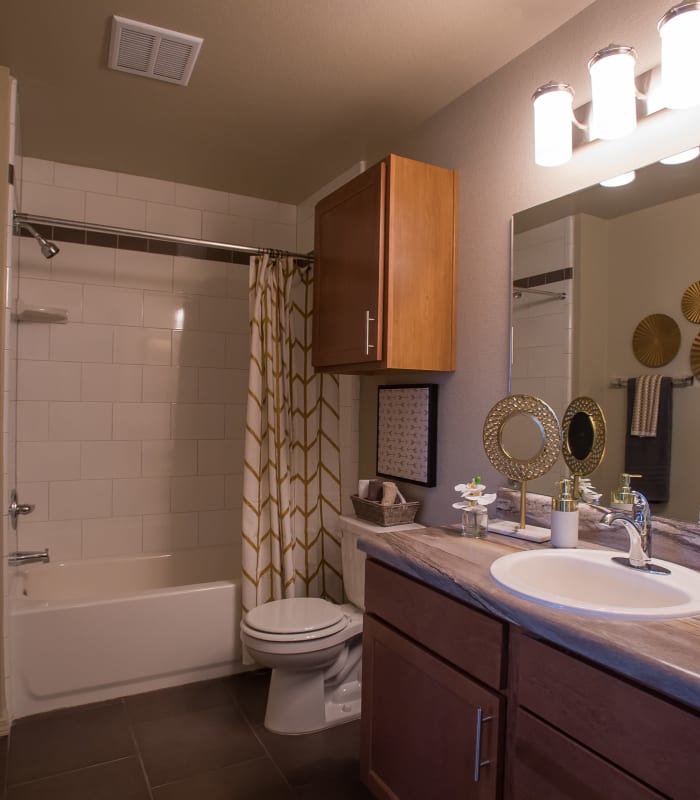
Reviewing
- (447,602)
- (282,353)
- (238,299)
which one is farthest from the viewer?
(238,299)

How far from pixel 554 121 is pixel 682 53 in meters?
0.40

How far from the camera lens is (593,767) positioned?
1.01 metres

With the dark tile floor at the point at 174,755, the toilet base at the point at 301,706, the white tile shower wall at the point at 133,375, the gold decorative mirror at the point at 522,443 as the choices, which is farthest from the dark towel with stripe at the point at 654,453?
the white tile shower wall at the point at 133,375

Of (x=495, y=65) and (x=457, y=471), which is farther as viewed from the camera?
(x=457, y=471)

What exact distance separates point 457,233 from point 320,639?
161 cm

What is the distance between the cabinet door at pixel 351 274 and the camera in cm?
216

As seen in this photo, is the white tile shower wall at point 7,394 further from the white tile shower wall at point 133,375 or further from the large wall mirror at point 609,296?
the large wall mirror at point 609,296

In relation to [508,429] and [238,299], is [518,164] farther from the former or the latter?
[238,299]

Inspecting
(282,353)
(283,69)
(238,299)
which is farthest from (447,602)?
(238,299)

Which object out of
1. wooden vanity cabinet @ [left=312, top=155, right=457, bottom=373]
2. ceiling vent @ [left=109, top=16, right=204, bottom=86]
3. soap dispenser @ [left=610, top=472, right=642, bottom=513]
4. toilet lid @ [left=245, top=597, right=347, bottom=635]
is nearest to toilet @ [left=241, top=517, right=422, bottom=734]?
toilet lid @ [left=245, top=597, right=347, bottom=635]

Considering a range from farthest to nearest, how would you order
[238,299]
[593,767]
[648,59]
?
[238,299] → [648,59] → [593,767]

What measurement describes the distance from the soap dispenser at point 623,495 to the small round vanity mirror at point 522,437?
21 cm

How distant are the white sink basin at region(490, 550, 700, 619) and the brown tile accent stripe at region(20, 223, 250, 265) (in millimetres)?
2176

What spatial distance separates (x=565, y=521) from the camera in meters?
1.60
